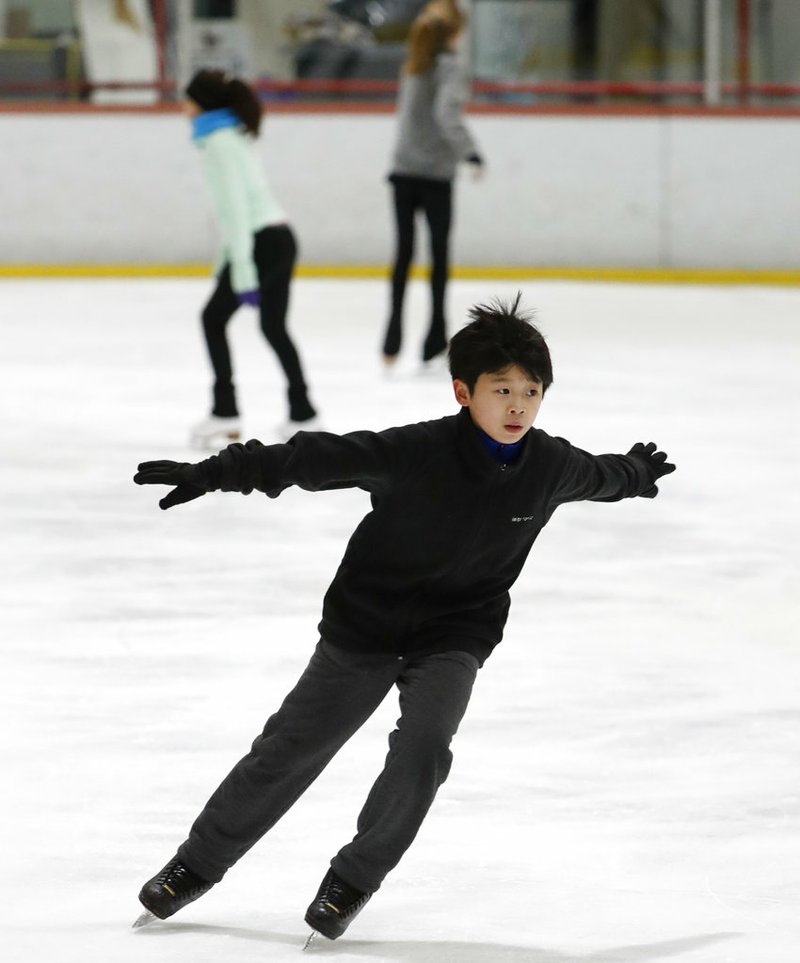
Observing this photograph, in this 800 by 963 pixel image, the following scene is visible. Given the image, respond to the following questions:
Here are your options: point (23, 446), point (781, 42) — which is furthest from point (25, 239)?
point (23, 446)

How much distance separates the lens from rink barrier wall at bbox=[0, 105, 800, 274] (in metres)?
11.2

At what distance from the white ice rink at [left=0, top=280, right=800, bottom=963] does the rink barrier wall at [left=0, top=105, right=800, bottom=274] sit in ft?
14.6

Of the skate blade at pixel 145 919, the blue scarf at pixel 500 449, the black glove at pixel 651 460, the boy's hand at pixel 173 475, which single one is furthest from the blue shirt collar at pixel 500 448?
the skate blade at pixel 145 919

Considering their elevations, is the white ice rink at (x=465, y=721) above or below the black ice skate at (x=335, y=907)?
below

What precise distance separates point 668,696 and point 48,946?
56.5 inches

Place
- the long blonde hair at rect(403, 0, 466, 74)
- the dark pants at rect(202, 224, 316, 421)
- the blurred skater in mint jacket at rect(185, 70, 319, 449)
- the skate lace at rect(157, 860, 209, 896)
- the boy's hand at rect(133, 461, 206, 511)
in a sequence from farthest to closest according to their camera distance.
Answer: the long blonde hair at rect(403, 0, 466, 74)
the dark pants at rect(202, 224, 316, 421)
the blurred skater in mint jacket at rect(185, 70, 319, 449)
the skate lace at rect(157, 860, 209, 896)
the boy's hand at rect(133, 461, 206, 511)

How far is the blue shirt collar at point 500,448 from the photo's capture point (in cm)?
221

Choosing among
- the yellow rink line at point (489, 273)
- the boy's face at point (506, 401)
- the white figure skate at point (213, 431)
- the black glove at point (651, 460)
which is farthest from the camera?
the yellow rink line at point (489, 273)

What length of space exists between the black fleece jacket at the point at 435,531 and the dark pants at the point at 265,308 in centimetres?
345

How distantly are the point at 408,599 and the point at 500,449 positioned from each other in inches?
7.7

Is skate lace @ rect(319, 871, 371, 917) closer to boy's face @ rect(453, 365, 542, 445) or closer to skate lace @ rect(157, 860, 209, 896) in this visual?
skate lace @ rect(157, 860, 209, 896)

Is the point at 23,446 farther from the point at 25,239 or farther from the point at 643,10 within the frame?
the point at 643,10

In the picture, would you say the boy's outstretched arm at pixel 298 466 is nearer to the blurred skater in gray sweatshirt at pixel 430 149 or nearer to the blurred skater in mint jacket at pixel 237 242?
the blurred skater in mint jacket at pixel 237 242

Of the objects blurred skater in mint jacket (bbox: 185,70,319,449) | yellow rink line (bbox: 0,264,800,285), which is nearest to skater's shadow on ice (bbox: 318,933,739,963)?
blurred skater in mint jacket (bbox: 185,70,319,449)
